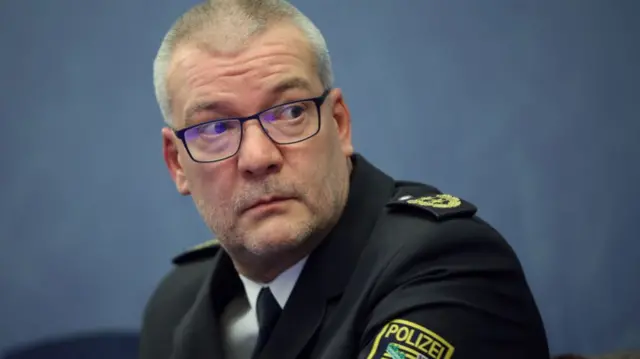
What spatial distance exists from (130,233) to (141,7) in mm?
528

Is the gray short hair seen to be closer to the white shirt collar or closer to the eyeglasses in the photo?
the eyeglasses

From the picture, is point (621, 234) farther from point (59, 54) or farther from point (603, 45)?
point (59, 54)

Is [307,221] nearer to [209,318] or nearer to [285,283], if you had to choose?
[285,283]

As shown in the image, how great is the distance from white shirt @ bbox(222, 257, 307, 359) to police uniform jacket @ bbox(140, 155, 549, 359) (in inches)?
1.2

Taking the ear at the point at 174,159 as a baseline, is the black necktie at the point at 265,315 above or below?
below

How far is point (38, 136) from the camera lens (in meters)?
1.78

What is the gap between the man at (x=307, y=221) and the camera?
961 millimetres

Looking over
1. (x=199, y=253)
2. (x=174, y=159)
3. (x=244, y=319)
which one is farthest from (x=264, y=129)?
(x=199, y=253)

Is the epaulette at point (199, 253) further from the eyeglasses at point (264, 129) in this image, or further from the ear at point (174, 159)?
the eyeglasses at point (264, 129)

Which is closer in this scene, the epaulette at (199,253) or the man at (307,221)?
the man at (307,221)

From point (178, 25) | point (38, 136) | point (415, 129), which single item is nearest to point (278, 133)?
point (178, 25)

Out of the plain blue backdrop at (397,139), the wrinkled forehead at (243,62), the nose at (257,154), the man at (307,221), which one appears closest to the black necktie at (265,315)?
the man at (307,221)

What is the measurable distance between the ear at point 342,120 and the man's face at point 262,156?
33mm

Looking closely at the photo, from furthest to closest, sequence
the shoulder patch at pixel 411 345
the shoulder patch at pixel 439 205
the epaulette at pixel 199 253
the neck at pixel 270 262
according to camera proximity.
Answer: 1. the epaulette at pixel 199 253
2. the neck at pixel 270 262
3. the shoulder patch at pixel 439 205
4. the shoulder patch at pixel 411 345
